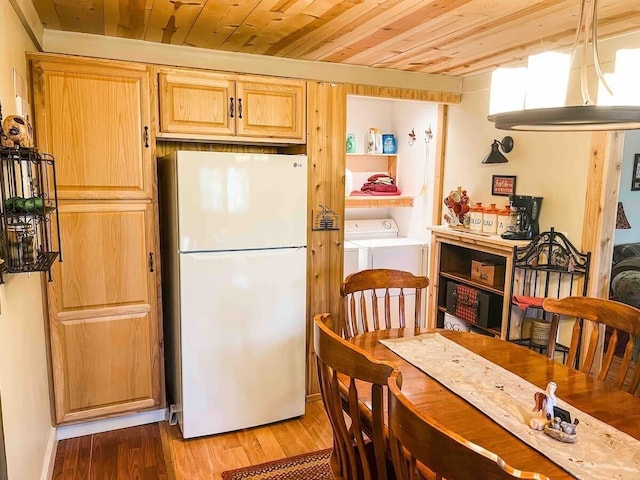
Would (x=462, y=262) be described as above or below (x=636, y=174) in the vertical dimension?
below

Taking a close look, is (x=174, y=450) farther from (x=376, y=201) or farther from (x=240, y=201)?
(x=376, y=201)

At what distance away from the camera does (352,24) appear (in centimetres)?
254

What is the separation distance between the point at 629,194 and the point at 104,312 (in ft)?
14.7

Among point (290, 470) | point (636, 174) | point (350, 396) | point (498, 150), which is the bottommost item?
point (290, 470)

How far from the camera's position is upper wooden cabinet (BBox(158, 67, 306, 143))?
2615 mm

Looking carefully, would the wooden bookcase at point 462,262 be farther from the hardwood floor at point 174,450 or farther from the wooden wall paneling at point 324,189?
the hardwood floor at point 174,450

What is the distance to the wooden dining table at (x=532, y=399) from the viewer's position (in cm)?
130

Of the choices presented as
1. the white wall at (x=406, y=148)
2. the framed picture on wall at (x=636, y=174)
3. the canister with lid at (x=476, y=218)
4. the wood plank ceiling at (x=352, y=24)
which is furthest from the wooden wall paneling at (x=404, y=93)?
the framed picture on wall at (x=636, y=174)

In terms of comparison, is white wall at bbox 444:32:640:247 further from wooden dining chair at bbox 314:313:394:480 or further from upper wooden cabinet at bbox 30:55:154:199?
upper wooden cabinet at bbox 30:55:154:199

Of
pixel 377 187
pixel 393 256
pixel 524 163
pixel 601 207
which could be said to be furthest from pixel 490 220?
pixel 377 187

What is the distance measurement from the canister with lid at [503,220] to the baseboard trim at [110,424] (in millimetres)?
2447

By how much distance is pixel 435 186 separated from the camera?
419 cm

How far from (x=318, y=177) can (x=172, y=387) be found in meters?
1.55

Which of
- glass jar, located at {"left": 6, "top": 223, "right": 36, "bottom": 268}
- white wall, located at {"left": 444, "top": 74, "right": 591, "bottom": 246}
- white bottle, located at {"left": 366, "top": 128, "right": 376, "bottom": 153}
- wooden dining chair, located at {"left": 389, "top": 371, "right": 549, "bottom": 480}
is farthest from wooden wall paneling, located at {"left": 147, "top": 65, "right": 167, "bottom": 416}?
white bottle, located at {"left": 366, "top": 128, "right": 376, "bottom": 153}
